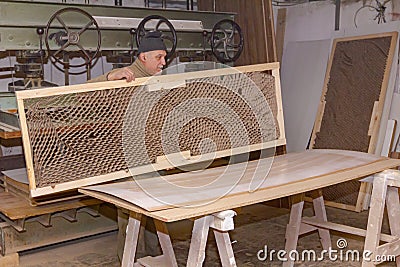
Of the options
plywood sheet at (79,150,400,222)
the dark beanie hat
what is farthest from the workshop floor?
the dark beanie hat

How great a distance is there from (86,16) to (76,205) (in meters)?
1.08

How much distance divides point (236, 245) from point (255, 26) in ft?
5.50

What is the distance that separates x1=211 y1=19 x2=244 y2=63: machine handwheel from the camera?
3358 mm

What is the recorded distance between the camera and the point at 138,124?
193cm

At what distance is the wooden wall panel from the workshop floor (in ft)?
3.98

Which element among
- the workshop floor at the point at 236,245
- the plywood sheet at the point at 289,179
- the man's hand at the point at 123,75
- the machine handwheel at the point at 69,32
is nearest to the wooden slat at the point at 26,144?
the plywood sheet at the point at 289,179

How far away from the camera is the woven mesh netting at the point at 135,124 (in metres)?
1.76

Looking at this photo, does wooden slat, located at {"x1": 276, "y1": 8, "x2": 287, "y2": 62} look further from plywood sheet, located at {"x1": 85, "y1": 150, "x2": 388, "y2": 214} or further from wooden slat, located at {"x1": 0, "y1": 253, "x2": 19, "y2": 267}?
wooden slat, located at {"x1": 0, "y1": 253, "x2": 19, "y2": 267}

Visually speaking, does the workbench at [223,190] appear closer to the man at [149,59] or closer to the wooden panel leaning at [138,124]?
the wooden panel leaning at [138,124]

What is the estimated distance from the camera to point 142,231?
2.74m

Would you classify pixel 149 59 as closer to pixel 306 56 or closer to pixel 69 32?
pixel 69 32

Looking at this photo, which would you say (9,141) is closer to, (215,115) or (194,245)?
(215,115)

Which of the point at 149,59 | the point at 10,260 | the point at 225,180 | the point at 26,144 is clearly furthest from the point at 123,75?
the point at 10,260

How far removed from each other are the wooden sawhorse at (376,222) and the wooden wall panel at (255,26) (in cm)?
150
